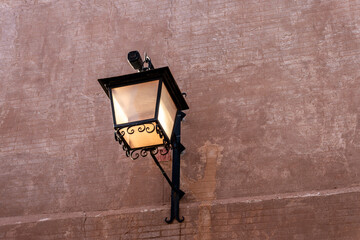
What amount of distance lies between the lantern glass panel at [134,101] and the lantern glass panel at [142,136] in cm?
7

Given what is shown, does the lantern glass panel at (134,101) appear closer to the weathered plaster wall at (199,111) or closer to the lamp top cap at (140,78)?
the lamp top cap at (140,78)

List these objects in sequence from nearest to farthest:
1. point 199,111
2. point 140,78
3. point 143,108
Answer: point 143,108 → point 140,78 → point 199,111

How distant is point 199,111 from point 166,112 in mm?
1161

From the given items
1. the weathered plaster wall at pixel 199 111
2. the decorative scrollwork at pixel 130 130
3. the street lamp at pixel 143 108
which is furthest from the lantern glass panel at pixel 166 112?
the weathered plaster wall at pixel 199 111

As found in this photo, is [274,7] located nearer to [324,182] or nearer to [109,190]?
[324,182]

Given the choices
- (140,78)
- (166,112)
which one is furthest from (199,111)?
(140,78)

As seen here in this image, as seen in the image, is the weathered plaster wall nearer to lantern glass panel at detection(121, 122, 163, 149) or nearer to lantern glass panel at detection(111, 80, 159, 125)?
lantern glass panel at detection(121, 122, 163, 149)

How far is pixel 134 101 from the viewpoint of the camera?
3.68 meters

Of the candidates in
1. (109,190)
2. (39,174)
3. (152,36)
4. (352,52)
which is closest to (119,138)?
(109,190)

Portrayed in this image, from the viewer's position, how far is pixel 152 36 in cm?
A: 548

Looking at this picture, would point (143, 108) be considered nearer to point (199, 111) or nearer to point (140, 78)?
point (140, 78)

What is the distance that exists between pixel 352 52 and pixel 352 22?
1.21 feet

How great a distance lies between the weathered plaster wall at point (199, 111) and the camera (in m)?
4.42

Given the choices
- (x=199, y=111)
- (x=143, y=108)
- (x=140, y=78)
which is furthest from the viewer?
(x=199, y=111)
